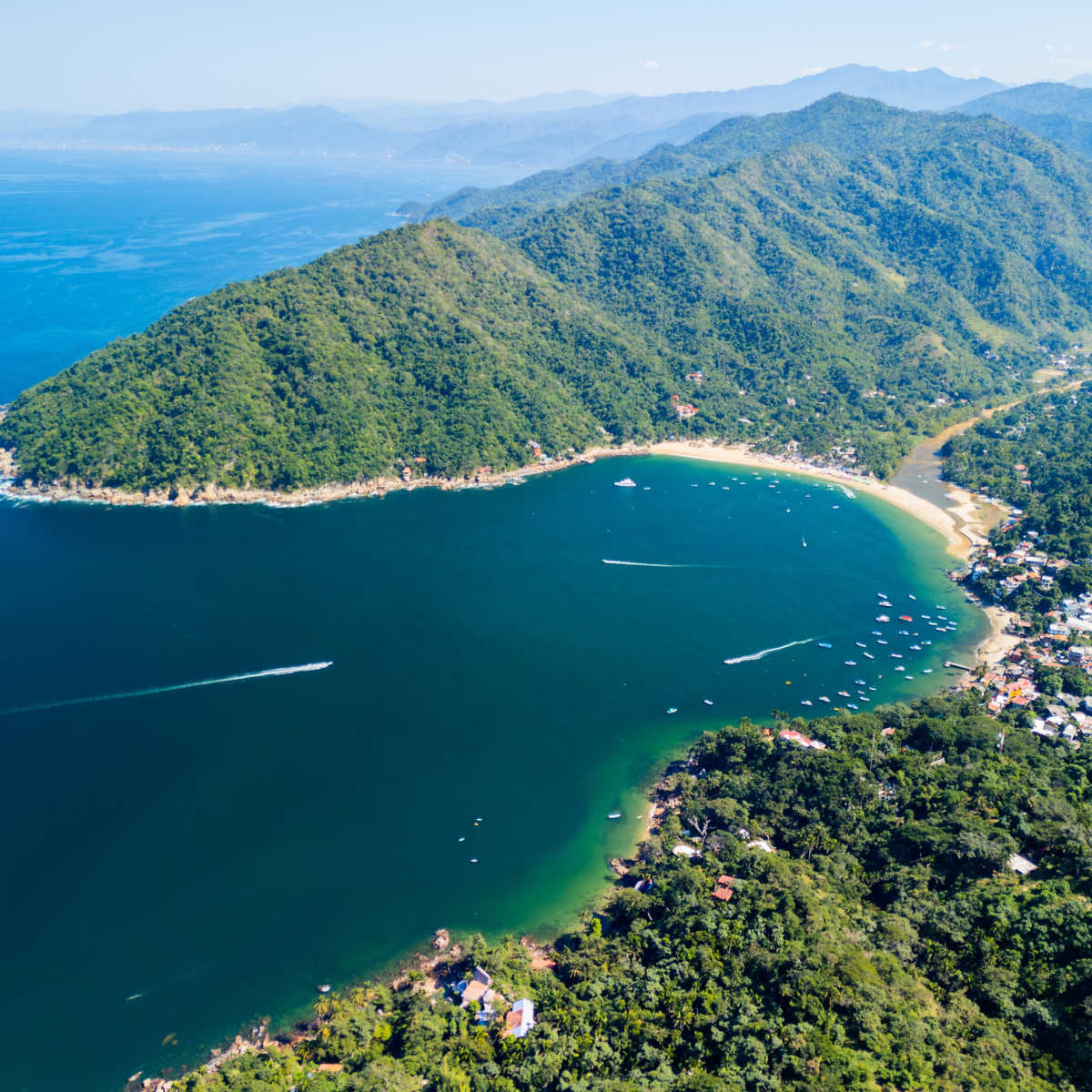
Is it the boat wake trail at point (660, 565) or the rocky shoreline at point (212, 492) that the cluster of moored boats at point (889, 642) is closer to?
the boat wake trail at point (660, 565)

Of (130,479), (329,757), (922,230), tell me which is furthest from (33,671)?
(922,230)

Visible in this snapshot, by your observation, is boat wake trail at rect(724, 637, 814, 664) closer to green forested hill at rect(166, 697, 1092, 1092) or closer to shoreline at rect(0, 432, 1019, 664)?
green forested hill at rect(166, 697, 1092, 1092)

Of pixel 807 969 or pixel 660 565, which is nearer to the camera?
pixel 807 969

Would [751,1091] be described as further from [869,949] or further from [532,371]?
[532,371]

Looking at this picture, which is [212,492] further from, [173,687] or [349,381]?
[173,687]

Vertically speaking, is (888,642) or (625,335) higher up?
(625,335)

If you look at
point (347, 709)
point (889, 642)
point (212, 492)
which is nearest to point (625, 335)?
point (212, 492)

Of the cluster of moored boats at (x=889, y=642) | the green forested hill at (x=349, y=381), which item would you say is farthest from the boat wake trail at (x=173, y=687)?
the cluster of moored boats at (x=889, y=642)
